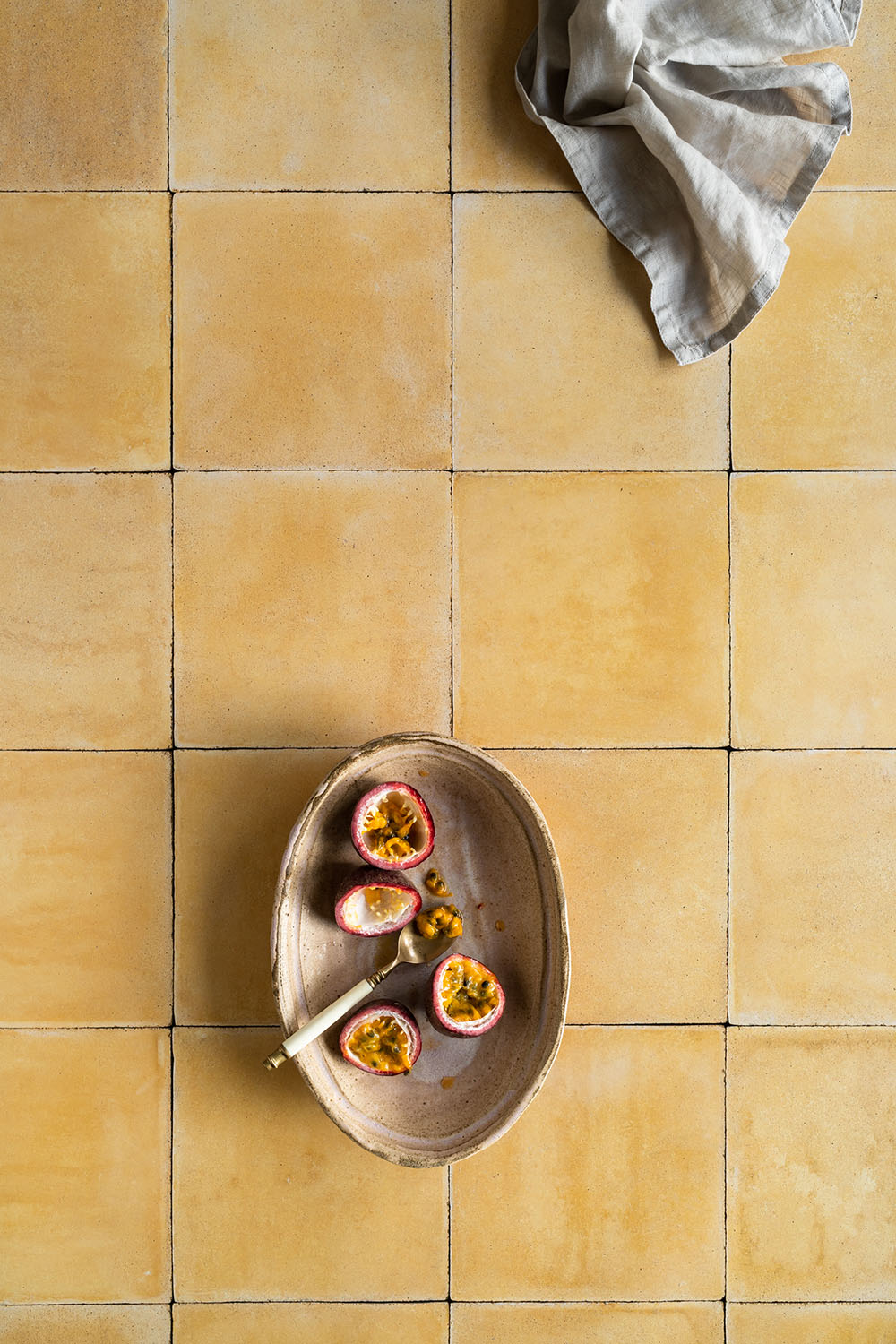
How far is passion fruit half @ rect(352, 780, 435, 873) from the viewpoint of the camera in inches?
41.4

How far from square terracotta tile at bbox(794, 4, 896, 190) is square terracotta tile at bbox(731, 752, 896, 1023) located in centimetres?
73

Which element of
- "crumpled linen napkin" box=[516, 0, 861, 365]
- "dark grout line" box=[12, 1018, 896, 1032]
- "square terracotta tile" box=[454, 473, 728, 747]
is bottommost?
"dark grout line" box=[12, 1018, 896, 1032]

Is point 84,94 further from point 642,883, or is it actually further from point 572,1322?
point 572,1322

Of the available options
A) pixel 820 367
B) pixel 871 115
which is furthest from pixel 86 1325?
pixel 871 115

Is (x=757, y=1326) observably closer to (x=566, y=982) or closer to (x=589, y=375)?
(x=566, y=982)

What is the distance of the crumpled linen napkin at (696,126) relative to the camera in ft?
3.59

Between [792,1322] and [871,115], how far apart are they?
5.01 ft

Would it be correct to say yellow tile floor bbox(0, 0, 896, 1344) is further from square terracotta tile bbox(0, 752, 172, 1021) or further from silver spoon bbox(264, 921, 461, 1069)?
silver spoon bbox(264, 921, 461, 1069)

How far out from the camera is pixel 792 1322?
1.19m

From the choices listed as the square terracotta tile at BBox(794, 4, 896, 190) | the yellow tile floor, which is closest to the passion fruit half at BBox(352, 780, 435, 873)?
the yellow tile floor

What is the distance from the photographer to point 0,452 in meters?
1.17

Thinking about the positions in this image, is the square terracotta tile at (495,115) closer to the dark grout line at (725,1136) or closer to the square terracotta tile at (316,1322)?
the dark grout line at (725,1136)

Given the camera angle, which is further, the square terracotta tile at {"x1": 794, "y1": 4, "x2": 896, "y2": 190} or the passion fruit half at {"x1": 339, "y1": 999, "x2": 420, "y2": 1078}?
the square terracotta tile at {"x1": 794, "y1": 4, "x2": 896, "y2": 190}

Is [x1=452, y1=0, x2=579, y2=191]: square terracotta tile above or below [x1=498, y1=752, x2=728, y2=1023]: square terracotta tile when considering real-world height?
above
